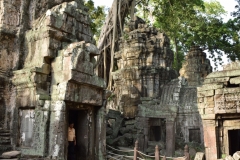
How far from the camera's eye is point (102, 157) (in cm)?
830

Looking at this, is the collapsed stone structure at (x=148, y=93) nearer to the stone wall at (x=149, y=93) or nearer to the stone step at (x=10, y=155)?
the stone wall at (x=149, y=93)

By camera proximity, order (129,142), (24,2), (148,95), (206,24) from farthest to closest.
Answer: (206,24), (148,95), (129,142), (24,2)

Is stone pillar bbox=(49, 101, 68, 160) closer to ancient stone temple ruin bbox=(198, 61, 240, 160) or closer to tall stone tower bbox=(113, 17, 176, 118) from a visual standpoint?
ancient stone temple ruin bbox=(198, 61, 240, 160)

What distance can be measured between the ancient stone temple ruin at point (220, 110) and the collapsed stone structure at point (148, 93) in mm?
5179

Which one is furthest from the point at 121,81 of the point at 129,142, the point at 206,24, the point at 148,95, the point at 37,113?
the point at 206,24

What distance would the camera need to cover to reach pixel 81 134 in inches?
325

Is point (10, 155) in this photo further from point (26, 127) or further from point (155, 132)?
point (155, 132)

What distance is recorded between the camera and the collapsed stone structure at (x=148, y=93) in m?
14.0

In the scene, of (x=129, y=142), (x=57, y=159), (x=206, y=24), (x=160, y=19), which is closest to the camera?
(x=57, y=159)

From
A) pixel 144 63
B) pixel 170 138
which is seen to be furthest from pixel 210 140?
pixel 144 63

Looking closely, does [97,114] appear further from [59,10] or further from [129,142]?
[129,142]

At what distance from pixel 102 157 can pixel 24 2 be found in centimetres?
514

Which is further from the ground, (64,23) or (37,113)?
(64,23)

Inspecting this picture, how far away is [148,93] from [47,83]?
9177 millimetres
